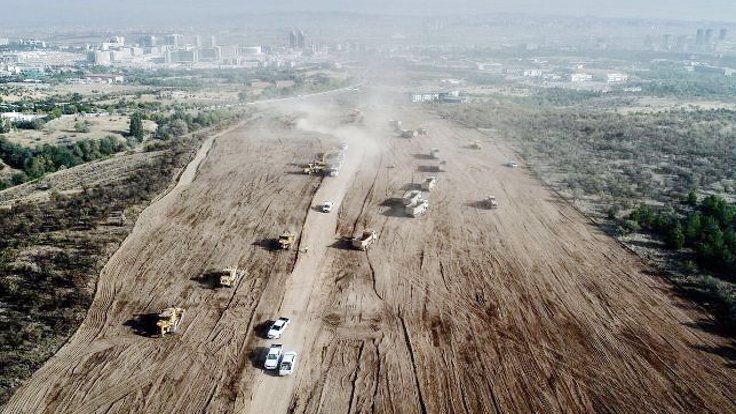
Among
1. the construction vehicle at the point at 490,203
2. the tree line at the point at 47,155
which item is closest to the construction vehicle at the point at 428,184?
the construction vehicle at the point at 490,203

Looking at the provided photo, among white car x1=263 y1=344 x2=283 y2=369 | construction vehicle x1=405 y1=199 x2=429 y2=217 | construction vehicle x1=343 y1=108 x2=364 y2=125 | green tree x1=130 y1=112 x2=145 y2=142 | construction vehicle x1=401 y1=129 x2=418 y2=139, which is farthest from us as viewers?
construction vehicle x1=343 y1=108 x2=364 y2=125

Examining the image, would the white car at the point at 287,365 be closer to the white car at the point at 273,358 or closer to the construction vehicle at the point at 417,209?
the white car at the point at 273,358

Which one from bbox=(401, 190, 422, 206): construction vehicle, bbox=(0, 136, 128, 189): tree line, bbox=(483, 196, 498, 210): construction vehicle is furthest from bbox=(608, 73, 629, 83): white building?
bbox=(0, 136, 128, 189): tree line

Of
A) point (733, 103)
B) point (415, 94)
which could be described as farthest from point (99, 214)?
point (733, 103)

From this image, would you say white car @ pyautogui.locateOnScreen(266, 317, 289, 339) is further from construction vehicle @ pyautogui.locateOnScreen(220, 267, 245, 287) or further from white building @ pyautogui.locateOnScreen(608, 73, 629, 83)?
white building @ pyautogui.locateOnScreen(608, 73, 629, 83)

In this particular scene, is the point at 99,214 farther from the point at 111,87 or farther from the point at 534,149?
the point at 111,87

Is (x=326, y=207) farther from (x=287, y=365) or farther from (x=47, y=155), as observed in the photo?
(x=47, y=155)

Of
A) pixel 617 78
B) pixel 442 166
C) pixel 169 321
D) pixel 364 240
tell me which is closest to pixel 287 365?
pixel 169 321

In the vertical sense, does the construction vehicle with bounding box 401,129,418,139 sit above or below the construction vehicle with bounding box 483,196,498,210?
above
